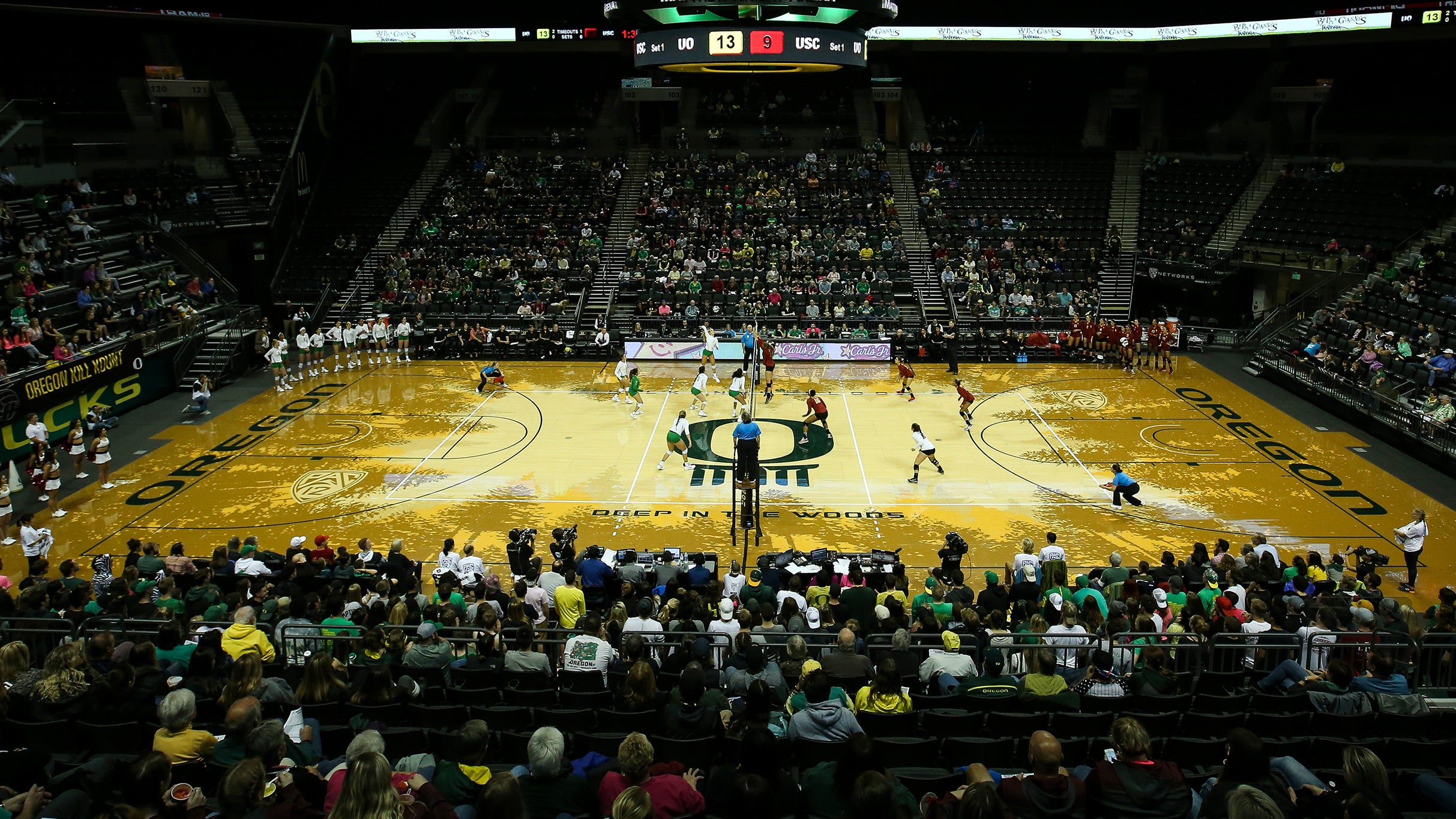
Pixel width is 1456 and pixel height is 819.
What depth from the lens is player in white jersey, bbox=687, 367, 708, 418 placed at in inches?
1038

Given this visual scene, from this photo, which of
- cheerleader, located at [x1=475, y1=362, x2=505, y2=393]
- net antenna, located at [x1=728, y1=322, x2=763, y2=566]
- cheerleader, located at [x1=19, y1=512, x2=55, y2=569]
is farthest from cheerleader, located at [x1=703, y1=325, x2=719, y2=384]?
cheerleader, located at [x1=19, y1=512, x2=55, y2=569]

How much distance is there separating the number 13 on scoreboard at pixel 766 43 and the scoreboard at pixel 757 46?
0.04ft

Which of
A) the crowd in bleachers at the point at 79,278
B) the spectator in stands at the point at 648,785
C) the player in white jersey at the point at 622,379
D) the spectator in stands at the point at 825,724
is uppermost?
the crowd in bleachers at the point at 79,278

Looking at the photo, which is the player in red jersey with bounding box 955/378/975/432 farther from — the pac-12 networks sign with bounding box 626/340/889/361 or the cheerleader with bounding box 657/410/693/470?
the pac-12 networks sign with bounding box 626/340/889/361

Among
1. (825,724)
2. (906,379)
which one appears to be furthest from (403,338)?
(825,724)

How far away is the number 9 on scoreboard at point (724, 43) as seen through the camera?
22.3 meters

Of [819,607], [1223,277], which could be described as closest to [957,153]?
[1223,277]

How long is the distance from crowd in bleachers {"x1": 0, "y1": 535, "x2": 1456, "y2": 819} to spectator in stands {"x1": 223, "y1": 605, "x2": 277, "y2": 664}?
0.05m

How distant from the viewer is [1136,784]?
6980mm

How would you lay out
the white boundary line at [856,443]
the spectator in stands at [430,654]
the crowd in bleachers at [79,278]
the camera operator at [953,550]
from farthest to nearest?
the crowd in bleachers at [79,278] < the white boundary line at [856,443] < the camera operator at [953,550] < the spectator in stands at [430,654]

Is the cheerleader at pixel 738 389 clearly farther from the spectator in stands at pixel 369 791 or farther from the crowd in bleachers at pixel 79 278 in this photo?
the spectator in stands at pixel 369 791

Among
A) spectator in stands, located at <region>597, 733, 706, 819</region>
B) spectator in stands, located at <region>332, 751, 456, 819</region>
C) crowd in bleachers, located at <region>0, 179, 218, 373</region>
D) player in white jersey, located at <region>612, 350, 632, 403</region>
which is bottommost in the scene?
player in white jersey, located at <region>612, 350, 632, 403</region>

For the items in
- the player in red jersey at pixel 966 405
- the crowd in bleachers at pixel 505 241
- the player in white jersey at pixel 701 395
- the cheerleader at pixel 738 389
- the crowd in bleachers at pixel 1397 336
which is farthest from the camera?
the crowd in bleachers at pixel 505 241

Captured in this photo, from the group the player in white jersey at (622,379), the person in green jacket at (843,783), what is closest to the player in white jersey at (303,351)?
the player in white jersey at (622,379)
